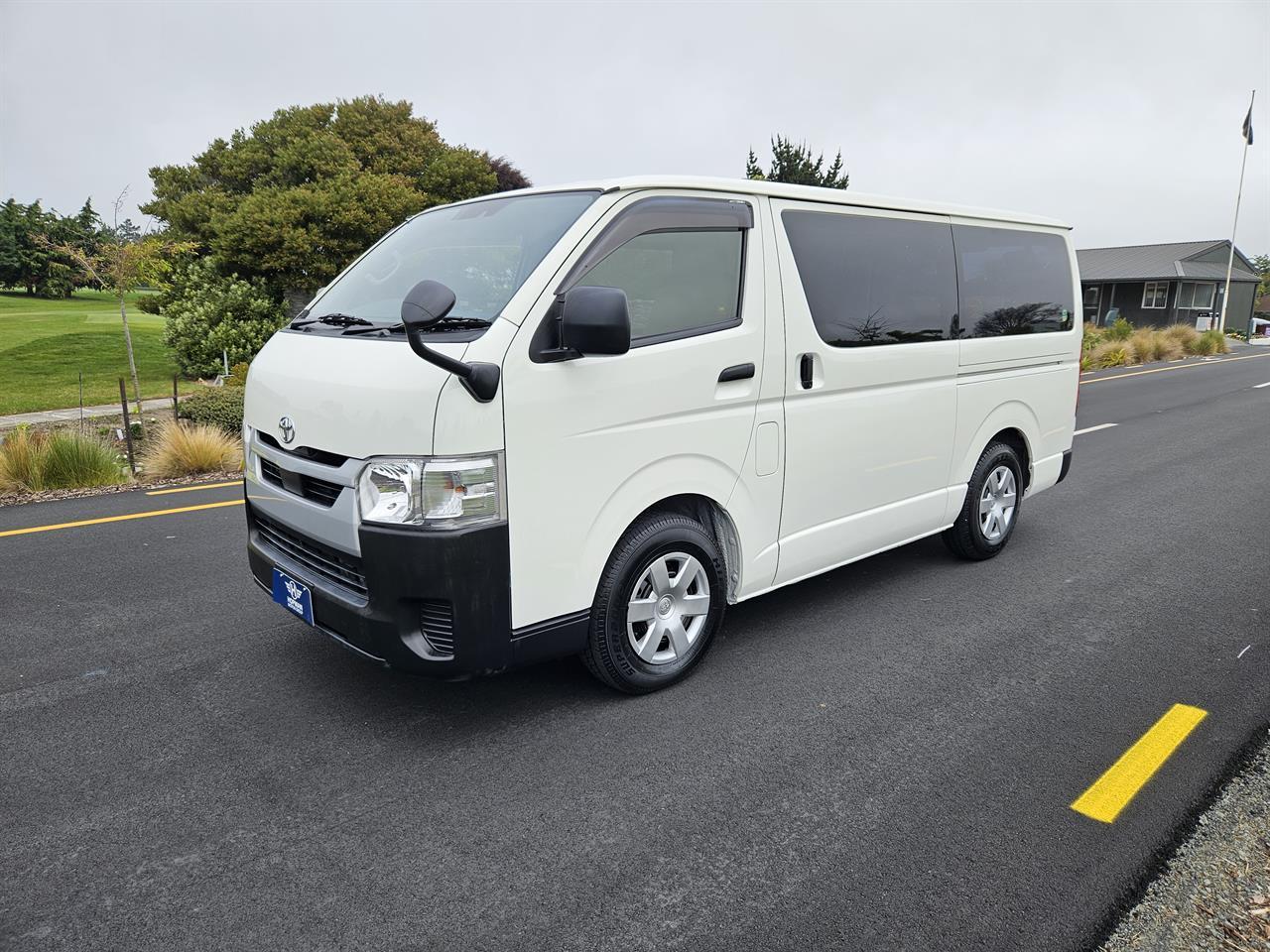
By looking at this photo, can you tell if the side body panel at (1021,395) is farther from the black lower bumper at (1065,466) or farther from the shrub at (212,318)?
the shrub at (212,318)

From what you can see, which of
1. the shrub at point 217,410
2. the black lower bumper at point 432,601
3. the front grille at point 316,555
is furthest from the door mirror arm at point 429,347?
the shrub at point 217,410

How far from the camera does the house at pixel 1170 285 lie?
46000mm

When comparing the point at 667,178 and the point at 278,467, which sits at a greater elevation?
the point at 667,178

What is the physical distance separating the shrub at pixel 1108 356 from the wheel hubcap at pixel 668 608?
20624 mm

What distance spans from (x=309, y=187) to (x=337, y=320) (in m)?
17.3

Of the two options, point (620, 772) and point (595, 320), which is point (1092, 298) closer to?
point (595, 320)

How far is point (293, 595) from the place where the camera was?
11.5 feet

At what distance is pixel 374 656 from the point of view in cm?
317

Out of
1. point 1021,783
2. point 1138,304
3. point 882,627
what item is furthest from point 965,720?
point 1138,304

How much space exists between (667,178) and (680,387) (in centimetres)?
86

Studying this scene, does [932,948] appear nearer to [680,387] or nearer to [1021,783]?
[1021,783]

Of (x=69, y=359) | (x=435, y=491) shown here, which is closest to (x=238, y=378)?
(x=69, y=359)

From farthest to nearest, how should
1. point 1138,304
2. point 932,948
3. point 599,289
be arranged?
point 1138,304
point 599,289
point 932,948

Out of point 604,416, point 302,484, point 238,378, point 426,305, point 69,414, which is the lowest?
point 69,414
